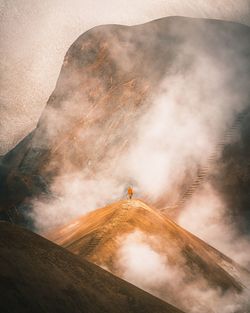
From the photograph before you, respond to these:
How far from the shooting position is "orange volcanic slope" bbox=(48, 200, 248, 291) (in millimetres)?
12242

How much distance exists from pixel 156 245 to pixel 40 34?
20.3m

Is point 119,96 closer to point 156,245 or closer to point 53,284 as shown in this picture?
point 156,245

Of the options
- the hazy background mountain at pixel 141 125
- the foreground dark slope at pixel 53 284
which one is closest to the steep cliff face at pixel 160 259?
the foreground dark slope at pixel 53 284

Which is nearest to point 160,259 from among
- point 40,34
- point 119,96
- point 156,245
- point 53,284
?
point 156,245

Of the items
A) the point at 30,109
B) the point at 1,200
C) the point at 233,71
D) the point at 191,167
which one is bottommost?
the point at 1,200

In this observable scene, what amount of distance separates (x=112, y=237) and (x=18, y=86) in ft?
62.3

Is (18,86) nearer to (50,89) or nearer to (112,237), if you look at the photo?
(50,89)

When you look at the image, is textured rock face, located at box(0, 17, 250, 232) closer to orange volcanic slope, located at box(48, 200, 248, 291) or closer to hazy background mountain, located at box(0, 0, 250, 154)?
hazy background mountain, located at box(0, 0, 250, 154)

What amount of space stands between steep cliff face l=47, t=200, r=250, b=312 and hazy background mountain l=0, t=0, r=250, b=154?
53.1 feet

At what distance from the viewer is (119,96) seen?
A: 26.5m

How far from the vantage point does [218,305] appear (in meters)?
11.2

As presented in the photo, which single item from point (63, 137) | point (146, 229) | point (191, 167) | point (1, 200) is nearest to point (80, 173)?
point (63, 137)

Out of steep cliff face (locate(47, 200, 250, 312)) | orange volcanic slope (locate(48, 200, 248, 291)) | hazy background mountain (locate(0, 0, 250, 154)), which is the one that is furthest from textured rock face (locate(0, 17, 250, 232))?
steep cliff face (locate(47, 200, 250, 312))

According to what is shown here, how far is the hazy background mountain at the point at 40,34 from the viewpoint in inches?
1088
